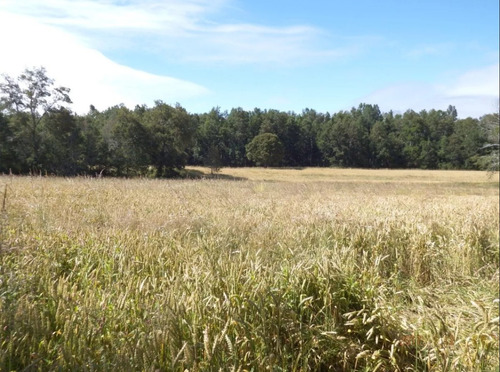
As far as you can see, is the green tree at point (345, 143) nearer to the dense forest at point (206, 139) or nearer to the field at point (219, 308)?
the dense forest at point (206, 139)

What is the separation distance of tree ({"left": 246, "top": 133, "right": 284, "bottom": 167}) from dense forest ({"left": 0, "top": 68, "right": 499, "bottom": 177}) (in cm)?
22

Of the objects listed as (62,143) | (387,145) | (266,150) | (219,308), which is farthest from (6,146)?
(387,145)

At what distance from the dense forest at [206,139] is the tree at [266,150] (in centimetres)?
22

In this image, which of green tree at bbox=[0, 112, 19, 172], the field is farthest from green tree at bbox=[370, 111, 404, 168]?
the field

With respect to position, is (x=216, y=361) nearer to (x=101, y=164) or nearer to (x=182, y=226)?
(x=182, y=226)

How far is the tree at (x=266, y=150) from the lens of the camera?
8106 centimetres

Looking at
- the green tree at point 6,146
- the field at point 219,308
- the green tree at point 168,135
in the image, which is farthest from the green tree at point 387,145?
the field at point 219,308

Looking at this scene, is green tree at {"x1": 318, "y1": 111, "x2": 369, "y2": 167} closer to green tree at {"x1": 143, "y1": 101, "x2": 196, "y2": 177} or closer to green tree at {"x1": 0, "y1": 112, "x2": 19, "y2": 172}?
green tree at {"x1": 143, "y1": 101, "x2": 196, "y2": 177}

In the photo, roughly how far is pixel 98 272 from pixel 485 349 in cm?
367

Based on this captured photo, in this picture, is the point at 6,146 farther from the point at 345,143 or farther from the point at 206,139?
the point at 345,143

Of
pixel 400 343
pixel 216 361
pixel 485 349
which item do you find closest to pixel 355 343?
pixel 400 343

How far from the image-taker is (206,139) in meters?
88.8

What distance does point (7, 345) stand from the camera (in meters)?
2.55

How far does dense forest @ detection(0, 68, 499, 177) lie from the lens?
3462 cm
